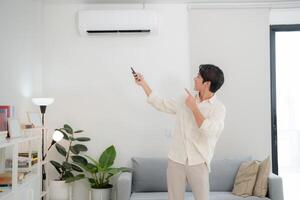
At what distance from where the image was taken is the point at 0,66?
9.52ft

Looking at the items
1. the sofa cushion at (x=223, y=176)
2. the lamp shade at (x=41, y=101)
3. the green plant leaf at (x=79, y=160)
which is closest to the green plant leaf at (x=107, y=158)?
the green plant leaf at (x=79, y=160)

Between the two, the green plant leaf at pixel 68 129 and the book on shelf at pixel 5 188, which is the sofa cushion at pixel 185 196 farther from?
the book on shelf at pixel 5 188

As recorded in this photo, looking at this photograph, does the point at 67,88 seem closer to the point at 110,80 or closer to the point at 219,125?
the point at 110,80

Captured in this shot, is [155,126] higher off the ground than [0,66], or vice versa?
[0,66]

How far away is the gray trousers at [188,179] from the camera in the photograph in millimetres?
2197

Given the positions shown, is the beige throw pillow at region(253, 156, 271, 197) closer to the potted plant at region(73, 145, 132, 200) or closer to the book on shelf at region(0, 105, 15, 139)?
the potted plant at region(73, 145, 132, 200)

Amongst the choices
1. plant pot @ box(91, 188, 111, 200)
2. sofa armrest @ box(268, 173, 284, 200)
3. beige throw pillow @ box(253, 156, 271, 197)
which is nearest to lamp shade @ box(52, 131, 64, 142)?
plant pot @ box(91, 188, 111, 200)

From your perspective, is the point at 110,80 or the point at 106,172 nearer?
the point at 106,172

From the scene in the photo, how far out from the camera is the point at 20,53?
3.34 meters

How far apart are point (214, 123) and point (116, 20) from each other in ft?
6.97

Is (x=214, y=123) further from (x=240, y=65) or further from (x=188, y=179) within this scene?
(x=240, y=65)

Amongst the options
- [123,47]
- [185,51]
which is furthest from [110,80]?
[185,51]

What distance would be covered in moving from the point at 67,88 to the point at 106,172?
1141 millimetres

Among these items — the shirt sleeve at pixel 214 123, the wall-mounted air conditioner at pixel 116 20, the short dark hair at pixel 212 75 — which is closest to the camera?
the shirt sleeve at pixel 214 123
